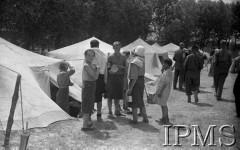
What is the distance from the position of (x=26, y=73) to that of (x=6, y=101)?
1281 mm

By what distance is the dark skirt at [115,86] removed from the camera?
307 inches

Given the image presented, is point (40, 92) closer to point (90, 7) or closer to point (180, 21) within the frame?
point (90, 7)

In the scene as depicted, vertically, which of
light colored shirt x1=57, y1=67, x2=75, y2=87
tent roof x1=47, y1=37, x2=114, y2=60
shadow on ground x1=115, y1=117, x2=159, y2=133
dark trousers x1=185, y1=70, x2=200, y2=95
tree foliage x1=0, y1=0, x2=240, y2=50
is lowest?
shadow on ground x1=115, y1=117, x2=159, y2=133

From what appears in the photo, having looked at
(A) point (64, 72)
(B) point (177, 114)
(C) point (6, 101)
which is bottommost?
(B) point (177, 114)

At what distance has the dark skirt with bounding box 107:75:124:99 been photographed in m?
7.79

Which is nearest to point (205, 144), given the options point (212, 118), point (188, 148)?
point (188, 148)

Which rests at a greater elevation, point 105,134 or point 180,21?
point 180,21

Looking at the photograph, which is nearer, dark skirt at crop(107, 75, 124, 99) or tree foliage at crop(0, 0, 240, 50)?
dark skirt at crop(107, 75, 124, 99)

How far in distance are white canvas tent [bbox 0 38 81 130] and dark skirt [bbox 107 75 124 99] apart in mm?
1213

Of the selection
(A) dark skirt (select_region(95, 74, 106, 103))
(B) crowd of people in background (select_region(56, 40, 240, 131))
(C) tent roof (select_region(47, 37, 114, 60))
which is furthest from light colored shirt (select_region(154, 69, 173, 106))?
(C) tent roof (select_region(47, 37, 114, 60))

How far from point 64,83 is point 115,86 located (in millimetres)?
1323

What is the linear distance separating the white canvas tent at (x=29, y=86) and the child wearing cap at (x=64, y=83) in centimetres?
46

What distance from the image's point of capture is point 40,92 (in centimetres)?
779

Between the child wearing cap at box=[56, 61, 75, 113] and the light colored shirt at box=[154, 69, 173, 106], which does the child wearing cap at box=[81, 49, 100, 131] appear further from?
the light colored shirt at box=[154, 69, 173, 106]
